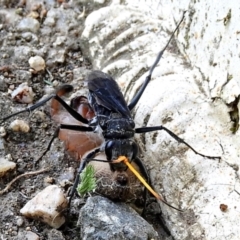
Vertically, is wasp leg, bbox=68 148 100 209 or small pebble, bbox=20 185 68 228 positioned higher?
wasp leg, bbox=68 148 100 209

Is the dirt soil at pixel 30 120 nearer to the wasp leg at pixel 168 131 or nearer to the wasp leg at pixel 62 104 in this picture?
the wasp leg at pixel 62 104

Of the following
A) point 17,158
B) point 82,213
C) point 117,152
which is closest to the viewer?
point 82,213

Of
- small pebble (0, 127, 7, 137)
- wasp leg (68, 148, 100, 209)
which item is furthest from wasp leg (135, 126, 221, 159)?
small pebble (0, 127, 7, 137)

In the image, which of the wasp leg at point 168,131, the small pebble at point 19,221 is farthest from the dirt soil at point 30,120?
the wasp leg at point 168,131

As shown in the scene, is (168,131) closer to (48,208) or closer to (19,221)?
(48,208)

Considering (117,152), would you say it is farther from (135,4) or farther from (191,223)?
(135,4)

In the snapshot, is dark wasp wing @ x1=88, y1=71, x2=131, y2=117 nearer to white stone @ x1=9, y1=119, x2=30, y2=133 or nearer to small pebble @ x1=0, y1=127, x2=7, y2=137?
white stone @ x1=9, y1=119, x2=30, y2=133

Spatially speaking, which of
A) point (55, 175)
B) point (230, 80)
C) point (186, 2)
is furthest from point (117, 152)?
point (186, 2)
